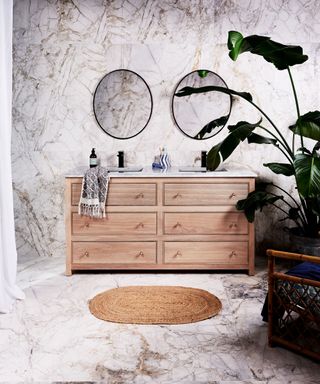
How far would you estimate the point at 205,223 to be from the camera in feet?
12.8

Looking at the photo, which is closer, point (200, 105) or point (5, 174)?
point (5, 174)

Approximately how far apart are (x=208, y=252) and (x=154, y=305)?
2.85 ft

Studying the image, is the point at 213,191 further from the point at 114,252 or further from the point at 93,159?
the point at 93,159

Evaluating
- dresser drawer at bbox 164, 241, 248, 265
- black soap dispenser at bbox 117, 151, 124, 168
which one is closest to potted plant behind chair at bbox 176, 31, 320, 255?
dresser drawer at bbox 164, 241, 248, 265

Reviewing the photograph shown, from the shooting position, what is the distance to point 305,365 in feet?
7.77

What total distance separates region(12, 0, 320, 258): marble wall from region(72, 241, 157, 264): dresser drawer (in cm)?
81

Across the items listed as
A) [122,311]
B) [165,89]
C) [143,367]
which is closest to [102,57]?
[165,89]

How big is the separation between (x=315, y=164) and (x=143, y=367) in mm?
1658

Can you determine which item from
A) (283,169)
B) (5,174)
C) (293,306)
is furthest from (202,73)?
(293,306)

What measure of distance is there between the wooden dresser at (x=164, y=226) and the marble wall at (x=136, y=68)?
0.62 m

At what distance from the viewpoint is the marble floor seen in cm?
229

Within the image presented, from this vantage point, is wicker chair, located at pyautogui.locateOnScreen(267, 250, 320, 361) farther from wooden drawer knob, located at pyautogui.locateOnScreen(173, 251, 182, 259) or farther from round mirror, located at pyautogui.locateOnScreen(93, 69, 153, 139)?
round mirror, located at pyautogui.locateOnScreen(93, 69, 153, 139)

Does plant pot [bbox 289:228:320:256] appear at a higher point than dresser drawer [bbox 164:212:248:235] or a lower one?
lower

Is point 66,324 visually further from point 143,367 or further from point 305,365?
point 305,365
